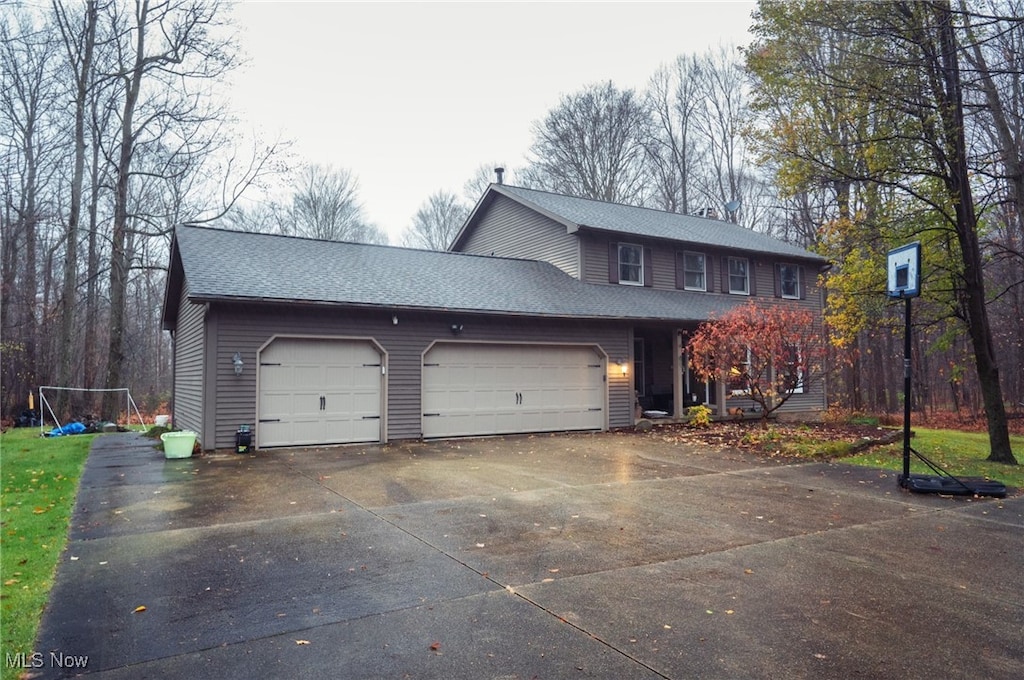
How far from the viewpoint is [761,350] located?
1212cm

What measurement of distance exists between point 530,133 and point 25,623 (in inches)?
1151

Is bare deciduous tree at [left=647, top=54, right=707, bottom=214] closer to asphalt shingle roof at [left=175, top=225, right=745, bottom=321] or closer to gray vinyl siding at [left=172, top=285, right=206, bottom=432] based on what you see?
asphalt shingle roof at [left=175, top=225, right=745, bottom=321]

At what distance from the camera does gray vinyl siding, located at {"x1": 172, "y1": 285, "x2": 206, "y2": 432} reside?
11219mm

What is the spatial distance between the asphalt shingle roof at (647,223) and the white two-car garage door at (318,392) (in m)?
7.17

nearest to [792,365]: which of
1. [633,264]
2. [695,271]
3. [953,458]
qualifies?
[953,458]

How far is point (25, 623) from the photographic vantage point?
347cm

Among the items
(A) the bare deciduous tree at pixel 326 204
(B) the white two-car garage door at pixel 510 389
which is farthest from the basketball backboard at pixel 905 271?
(A) the bare deciduous tree at pixel 326 204

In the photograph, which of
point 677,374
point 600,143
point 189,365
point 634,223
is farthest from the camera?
point 600,143

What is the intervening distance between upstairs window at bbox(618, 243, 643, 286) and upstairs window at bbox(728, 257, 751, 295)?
3.46 meters

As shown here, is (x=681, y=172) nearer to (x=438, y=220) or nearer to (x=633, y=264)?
(x=633, y=264)

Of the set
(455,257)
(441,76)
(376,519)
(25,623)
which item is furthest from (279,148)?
(25,623)

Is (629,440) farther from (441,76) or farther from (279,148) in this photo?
(279,148)

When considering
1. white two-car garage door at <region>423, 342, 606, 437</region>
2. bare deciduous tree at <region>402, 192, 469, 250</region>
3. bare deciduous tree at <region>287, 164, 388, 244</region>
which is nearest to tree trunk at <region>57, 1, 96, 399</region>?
bare deciduous tree at <region>287, 164, 388, 244</region>

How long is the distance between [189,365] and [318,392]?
3660 mm
